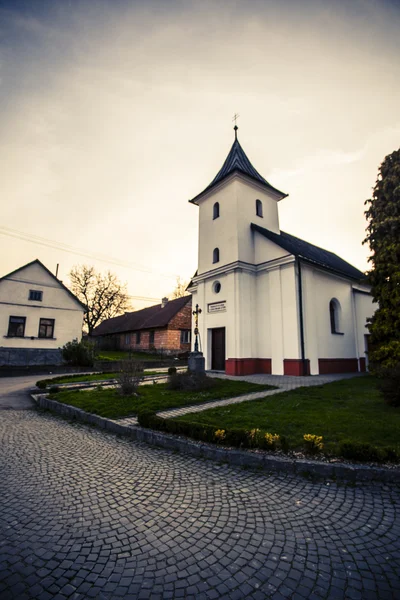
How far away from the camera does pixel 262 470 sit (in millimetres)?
4344

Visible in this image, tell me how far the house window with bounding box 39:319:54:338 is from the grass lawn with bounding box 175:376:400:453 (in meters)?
23.0

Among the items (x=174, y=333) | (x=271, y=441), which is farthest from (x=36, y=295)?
(x=271, y=441)

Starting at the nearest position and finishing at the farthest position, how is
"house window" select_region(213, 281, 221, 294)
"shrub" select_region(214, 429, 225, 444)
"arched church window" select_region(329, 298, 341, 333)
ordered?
"shrub" select_region(214, 429, 225, 444)
"house window" select_region(213, 281, 221, 294)
"arched church window" select_region(329, 298, 341, 333)

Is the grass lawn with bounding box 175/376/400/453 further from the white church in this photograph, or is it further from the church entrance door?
the church entrance door

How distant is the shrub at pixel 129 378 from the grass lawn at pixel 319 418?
3589 millimetres

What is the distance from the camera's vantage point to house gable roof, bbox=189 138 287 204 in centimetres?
1852

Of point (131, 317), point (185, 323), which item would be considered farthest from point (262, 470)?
point (131, 317)

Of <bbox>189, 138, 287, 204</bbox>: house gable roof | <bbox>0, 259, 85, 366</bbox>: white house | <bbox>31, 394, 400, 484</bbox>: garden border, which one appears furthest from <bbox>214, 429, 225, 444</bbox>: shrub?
<bbox>0, 259, 85, 366</bbox>: white house

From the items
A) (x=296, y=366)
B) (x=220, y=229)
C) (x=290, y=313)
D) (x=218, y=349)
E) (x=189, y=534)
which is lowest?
(x=189, y=534)

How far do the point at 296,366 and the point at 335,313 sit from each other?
597 cm

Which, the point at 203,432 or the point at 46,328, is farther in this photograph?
the point at 46,328

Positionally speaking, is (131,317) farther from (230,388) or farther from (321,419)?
(321,419)

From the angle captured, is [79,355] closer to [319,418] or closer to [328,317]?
[328,317]

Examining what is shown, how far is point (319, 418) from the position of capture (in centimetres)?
636
